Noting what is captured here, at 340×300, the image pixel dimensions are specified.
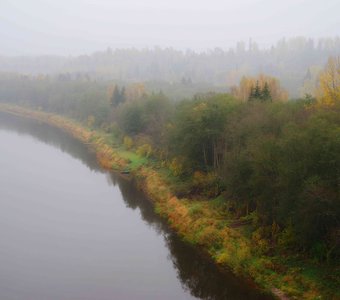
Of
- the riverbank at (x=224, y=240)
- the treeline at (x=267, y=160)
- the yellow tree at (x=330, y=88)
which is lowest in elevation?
the riverbank at (x=224, y=240)

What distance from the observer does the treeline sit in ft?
77.4

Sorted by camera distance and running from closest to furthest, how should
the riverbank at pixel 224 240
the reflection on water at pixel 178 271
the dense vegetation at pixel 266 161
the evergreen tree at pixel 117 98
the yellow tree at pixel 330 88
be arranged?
1. the riverbank at pixel 224 240
2. the dense vegetation at pixel 266 161
3. the reflection on water at pixel 178 271
4. the yellow tree at pixel 330 88
5. the evergreen tree at pixel 117 98

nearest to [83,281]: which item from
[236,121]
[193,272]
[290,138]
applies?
[193,272]

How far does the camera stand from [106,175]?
5334 cm

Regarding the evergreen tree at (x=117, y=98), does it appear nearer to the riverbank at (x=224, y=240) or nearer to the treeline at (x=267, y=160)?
the treeline at (x=267, y=160)

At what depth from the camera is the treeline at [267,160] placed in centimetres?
2358

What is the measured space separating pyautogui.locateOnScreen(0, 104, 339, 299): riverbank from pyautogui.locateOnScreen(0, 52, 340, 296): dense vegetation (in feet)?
2.83

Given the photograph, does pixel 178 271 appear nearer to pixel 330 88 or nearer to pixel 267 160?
pixel 267 160

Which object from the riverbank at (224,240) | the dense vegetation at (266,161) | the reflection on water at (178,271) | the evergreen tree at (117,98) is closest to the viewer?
the riverbank at (224,240)

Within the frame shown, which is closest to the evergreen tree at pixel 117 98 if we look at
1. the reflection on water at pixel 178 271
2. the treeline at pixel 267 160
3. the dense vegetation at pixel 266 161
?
the dense vegetation at pixel 266 161

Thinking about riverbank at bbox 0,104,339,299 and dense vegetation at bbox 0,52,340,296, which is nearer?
riverbank at bbox 0,104,339,299

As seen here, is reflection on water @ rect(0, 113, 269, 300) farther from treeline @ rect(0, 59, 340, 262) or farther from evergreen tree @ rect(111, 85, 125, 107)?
evergreen tree @ rect(111, 85, 125, 107)

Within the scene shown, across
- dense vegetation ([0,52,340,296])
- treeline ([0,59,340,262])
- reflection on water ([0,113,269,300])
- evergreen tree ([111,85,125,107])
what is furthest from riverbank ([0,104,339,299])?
evergreen tree ([111,85,125,107])

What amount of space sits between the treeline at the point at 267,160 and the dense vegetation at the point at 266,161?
0.22 feet
